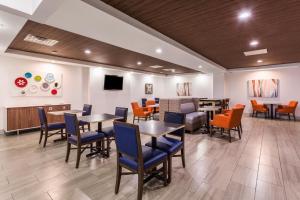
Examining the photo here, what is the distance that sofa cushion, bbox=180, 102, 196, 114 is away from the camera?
5455mm

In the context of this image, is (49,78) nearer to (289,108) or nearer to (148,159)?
(148,159)

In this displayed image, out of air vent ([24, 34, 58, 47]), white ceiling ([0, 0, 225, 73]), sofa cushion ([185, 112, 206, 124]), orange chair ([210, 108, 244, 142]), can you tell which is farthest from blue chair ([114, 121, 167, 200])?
air vent ([24, 34, 58, 47])

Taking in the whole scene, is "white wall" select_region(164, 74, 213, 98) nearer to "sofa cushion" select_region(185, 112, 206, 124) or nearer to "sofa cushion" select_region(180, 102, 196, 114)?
"sofa cushion" select_region(180, 102, 196, 114)

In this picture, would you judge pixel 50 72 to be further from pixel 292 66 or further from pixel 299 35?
pixel 292 66

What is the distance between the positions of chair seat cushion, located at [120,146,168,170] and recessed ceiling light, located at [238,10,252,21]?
2.67 meters

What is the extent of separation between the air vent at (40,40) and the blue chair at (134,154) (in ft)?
10.9

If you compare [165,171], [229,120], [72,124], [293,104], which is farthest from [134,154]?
[293,104]

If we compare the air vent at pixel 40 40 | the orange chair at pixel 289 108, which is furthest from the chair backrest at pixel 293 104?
the air vent at pixel 40 40

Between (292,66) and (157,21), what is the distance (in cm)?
804

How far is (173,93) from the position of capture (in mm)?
11945

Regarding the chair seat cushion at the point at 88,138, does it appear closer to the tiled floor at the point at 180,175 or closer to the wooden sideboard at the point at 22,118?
the tiled floor at the point at 180,175

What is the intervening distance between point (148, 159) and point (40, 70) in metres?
5.83

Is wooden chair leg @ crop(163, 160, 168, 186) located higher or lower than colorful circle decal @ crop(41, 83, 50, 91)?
lower

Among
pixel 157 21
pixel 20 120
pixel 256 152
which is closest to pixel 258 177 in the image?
pixel 256 152
